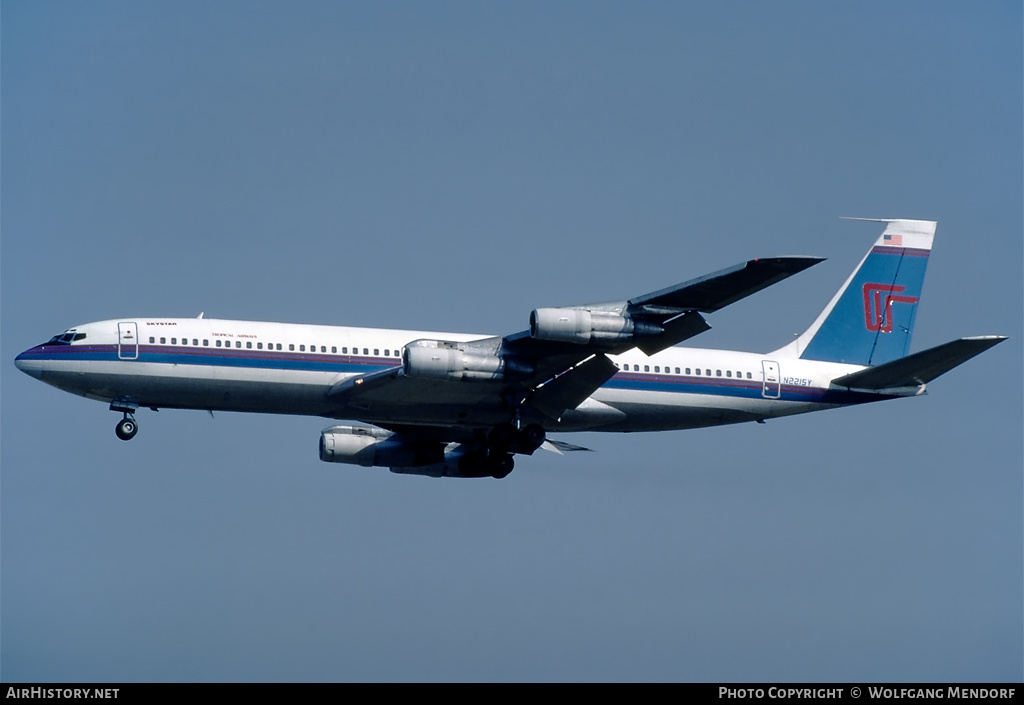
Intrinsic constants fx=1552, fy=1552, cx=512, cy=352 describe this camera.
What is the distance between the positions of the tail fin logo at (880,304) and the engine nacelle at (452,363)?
51.6 feet

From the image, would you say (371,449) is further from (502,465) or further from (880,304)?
(880,304)

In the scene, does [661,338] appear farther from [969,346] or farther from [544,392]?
[969,346]

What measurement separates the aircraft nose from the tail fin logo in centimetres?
2940

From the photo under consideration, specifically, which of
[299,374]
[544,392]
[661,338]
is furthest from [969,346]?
[299,374]

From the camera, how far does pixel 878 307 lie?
58.0m

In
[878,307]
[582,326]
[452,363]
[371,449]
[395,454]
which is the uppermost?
[878,307]

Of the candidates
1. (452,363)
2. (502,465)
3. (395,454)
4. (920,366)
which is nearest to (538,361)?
(452,363)

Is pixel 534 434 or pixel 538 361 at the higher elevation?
pixel 538 361

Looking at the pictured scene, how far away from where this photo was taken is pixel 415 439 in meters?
56.6

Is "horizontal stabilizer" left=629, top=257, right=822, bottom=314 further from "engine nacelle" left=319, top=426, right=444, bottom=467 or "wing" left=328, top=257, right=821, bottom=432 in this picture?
"engine nacelle" left=319, top=426, right=444, bottom=467

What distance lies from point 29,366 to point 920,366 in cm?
2935

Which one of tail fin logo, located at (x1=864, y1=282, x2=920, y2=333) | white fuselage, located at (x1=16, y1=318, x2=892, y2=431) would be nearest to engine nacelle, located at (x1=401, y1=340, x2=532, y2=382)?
white fuselage, located at (x1=16, y1=318, x2=892, y2=431)
